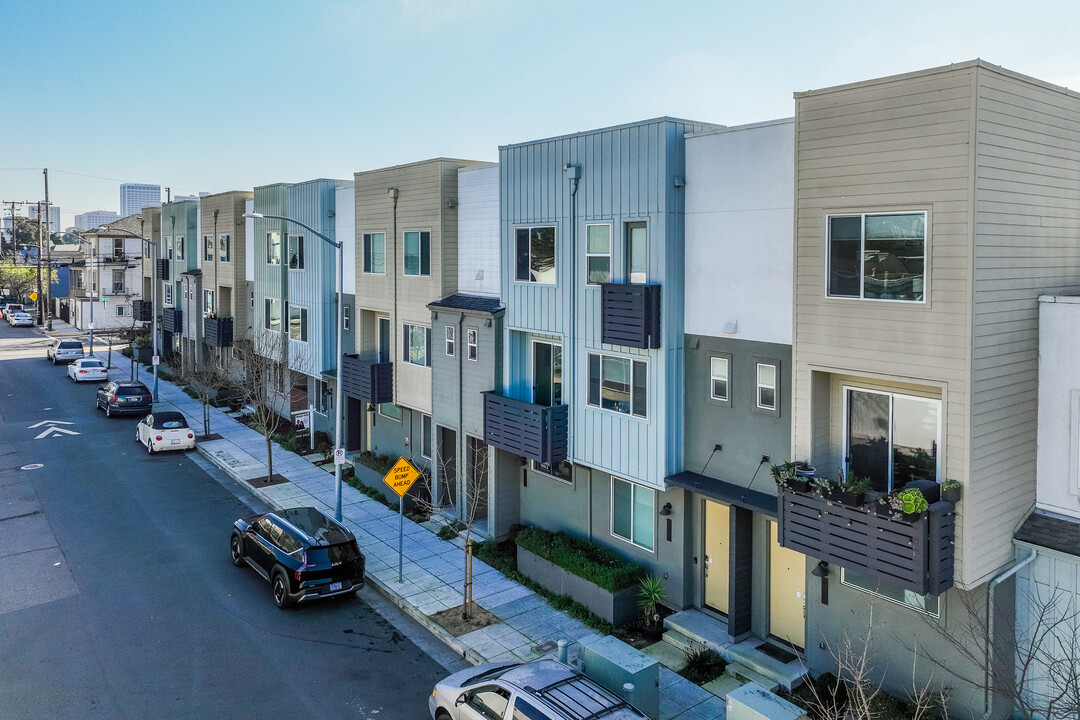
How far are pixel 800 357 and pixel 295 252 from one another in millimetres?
21976

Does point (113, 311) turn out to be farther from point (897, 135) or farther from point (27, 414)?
point (897, 135)

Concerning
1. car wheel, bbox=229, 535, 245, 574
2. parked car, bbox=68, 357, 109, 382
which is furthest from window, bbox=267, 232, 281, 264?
parked car, bbox=68, 357, 109, 382

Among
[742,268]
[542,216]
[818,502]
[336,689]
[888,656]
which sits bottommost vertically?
[336,689]

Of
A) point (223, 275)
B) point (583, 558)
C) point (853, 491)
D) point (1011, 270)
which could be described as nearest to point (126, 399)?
point (223, 275)

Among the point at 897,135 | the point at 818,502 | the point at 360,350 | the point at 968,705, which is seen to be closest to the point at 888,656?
the point at 968,705

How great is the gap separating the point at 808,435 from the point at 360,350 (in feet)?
56.3

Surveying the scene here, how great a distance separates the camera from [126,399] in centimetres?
3403

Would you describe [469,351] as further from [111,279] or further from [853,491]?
[111,279]

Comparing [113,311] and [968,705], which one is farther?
[113,311]

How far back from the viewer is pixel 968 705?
37.1ft

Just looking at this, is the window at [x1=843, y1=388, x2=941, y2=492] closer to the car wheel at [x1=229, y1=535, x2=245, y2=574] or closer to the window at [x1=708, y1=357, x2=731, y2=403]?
the window at [x1=708, y1=357, x2=731, y2=403]

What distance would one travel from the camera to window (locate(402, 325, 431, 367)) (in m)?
22.8

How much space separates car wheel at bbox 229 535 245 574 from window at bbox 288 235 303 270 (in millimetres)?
13248

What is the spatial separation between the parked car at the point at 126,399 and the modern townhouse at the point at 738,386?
1064 inches
